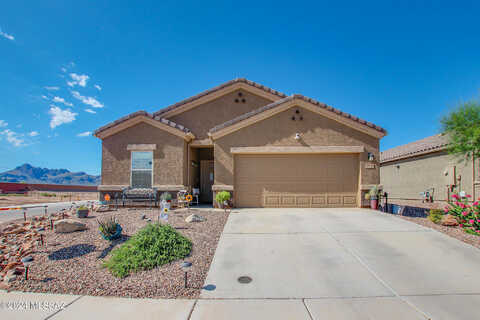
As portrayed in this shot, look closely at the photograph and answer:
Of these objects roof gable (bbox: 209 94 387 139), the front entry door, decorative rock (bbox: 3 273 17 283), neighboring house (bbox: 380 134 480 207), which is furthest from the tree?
decorative rock (bbox: 3 273 17 283)

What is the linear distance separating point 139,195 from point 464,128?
14.3 metres

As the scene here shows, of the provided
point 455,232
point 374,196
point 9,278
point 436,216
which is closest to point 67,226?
point 9,278

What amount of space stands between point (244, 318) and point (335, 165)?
8916mm

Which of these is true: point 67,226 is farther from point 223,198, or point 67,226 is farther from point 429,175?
point 429,175

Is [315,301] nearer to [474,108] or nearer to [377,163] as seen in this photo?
[377,163]

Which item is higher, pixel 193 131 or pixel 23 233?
pixel 193 131

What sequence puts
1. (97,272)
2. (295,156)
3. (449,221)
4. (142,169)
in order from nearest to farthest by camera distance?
(97,272) → (449,221) → (295,156) → (142,169)

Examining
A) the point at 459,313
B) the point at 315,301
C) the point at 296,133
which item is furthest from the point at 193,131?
the point at 459,313

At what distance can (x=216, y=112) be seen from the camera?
13445mm

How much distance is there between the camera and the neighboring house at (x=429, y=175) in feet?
43.3

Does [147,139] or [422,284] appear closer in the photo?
[422,284]

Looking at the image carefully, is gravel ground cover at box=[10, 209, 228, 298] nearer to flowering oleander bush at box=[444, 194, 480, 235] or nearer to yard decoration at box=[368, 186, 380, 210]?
yard decoration at box=[368, 186, 380, 210]

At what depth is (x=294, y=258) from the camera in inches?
211

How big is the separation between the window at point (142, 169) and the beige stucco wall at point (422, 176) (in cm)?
1477
